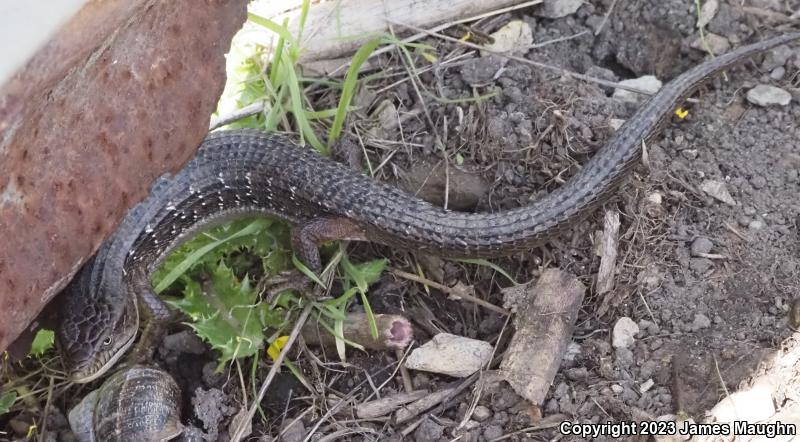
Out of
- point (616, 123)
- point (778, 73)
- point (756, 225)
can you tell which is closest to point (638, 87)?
point (616, 123)

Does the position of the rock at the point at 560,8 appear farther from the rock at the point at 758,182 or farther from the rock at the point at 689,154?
the rock at the point at 758,182

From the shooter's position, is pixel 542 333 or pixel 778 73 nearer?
pixel 542 333

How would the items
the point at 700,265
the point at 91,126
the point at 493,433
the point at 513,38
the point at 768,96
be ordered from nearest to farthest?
the point at 91,126 < the point at 493,433 < the point at 700,265 < the point at 768,96 < the point at 513,38

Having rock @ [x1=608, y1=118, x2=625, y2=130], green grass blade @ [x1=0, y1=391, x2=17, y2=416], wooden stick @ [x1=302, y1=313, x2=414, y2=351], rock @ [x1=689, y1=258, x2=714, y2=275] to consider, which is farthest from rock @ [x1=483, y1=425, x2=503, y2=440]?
green grass blade @ [x1=0, y1=391, x2=17, y2=416]

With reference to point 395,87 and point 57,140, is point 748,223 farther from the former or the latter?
point 57,140

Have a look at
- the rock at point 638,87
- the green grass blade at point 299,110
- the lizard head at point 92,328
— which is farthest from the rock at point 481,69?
the lizard head at point 92,328

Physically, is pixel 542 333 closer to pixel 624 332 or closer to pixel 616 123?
pixel 624 332

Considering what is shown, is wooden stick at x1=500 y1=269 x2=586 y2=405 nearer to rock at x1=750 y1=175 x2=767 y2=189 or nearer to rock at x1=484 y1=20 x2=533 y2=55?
rock at x1=750 y1=175 x2=767 y2=189

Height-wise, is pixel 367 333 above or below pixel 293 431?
above
